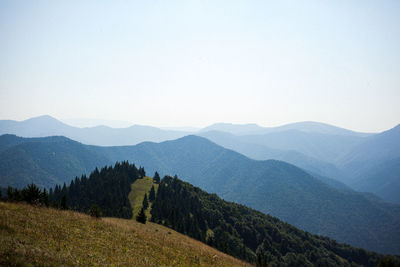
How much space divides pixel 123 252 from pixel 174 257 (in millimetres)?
5770

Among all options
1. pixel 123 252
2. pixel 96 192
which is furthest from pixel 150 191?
pixel 123 252

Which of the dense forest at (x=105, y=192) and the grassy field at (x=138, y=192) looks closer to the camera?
the dense forest at (x=105, y=192)

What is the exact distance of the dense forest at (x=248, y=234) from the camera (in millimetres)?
98000

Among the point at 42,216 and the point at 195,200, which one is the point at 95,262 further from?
the point at 195,200

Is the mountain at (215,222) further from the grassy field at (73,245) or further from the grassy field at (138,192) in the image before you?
the grassy field at (73,245)

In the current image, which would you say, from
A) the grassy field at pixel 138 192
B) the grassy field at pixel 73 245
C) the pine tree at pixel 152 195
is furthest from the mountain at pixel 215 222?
the grassy field at pixel 73 245

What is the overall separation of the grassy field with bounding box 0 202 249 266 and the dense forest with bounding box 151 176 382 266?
2145 inches

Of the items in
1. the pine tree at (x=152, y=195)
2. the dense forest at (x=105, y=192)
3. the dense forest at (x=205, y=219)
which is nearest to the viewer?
the dense forest at (x=205, y=219)

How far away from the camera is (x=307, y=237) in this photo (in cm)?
16325

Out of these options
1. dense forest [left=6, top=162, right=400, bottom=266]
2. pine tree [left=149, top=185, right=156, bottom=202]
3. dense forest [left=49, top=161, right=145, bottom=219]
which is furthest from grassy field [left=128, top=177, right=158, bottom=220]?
pine tree [left=149, top=185, right=156, bottom=202]

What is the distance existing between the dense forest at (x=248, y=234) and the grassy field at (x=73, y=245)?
→ 54.5m

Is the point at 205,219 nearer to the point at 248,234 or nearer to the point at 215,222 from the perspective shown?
the point at 215,222

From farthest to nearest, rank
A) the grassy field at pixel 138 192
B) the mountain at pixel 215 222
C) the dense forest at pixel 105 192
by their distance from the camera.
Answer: the mountain at pixel 215 222 → the grassy field at pixel 138 192 → the dense forest at pixel 105 192

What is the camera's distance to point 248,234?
129000 mm
